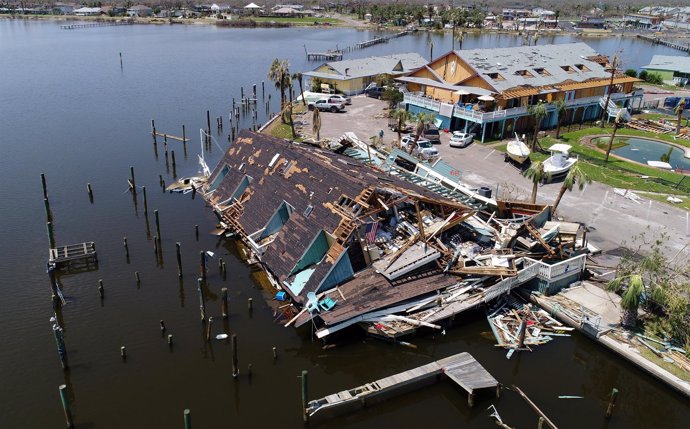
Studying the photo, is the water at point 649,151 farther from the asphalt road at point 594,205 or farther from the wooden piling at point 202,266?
the wooden piling at point 202,266

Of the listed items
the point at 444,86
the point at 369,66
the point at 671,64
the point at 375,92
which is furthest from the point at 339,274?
the point at 671,64

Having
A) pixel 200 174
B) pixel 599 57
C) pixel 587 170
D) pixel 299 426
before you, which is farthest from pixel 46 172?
pixel 599 57

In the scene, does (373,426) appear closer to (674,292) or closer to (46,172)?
(674,292)

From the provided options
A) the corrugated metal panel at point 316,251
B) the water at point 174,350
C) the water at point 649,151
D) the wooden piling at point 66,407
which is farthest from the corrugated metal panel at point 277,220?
the water at point 649,151

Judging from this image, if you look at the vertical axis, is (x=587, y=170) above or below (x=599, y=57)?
below

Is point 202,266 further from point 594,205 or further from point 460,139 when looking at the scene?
point 460,139

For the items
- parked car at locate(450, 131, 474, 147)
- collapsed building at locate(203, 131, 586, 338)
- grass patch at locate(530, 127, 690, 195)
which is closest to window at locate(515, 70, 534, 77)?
grass patch at locate(530, 127, 690, 195)
